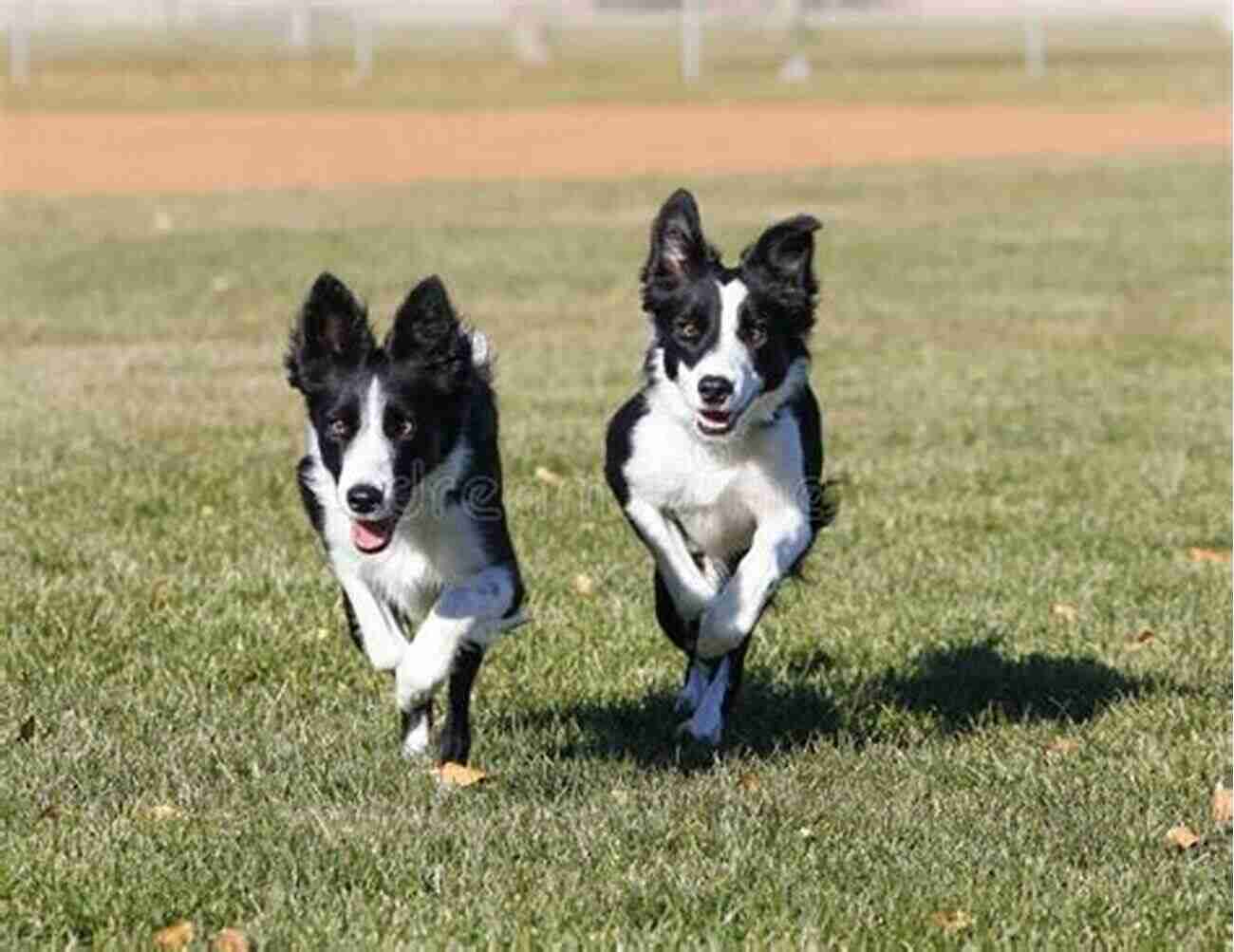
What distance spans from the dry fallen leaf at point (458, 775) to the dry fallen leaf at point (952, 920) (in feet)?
4.98

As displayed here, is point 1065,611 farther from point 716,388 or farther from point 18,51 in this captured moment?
point 18,51

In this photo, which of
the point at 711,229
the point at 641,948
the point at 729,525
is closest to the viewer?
the point at 641,948

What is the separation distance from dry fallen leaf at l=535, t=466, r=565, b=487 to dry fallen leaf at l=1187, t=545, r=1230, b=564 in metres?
2.89

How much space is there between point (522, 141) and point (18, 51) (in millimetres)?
20118

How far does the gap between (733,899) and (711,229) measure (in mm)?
23462

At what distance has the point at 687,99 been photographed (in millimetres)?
55688

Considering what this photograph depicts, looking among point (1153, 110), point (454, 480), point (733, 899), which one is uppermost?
point (454, 480)

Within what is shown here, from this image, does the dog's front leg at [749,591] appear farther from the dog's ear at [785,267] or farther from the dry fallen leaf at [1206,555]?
the dry fallen leaf at [1206,555]

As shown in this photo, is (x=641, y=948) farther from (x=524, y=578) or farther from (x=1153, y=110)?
(x=1153, y=110)

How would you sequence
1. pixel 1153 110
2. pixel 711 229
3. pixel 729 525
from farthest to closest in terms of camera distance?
pixel 1153 110 < pixel 711 229 < pixel 729 525

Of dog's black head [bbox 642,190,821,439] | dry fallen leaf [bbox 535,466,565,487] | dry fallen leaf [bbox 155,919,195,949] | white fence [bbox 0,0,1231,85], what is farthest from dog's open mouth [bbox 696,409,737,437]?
white fence [bbox 0,0,1231,85]

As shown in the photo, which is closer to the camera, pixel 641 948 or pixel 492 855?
pixel 641 948

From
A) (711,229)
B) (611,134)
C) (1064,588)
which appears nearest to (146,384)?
(1064,588)

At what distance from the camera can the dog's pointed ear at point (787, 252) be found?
761cm
